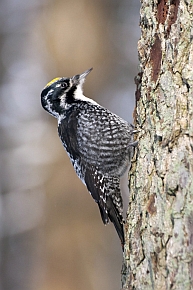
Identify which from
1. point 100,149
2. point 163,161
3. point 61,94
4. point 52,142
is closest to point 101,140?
point 100,149

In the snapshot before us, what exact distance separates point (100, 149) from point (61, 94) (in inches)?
32.0

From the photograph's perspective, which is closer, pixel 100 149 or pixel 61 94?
pixel 100 149

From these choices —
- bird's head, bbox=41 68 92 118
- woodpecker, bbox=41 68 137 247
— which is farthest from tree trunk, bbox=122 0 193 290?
bird's head, bbox=41 68 92 118

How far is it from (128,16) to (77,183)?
386 centimetres

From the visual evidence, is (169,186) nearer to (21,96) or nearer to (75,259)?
(75,259)

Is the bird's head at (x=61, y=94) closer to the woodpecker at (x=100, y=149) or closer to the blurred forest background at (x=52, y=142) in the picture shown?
the woodpecker at (x=100, y=149)

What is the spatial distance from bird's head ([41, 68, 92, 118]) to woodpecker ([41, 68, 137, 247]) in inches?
3.4

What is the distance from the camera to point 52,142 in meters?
7.64

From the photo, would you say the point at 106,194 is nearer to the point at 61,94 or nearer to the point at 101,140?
the point at 101,140

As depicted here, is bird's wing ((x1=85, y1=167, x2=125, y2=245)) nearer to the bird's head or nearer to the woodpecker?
the woodpecker

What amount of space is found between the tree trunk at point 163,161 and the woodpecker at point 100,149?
100 cm

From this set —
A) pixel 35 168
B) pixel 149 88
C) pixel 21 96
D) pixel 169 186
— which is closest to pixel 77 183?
pixel 35 168

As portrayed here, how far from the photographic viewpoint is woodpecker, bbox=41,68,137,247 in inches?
180

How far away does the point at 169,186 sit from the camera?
2902mm
